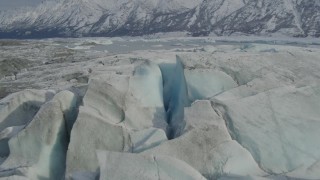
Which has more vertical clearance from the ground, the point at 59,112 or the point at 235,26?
the point at 59,112

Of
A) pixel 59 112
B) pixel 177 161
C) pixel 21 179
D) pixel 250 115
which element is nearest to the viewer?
pixel 177 161

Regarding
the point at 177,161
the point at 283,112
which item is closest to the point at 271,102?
the point at 283,112

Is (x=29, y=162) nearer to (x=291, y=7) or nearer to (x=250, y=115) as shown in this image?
(x=250, y=115)

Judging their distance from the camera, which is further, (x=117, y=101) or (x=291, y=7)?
(x=291, y=7)

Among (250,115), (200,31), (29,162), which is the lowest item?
(200,31)

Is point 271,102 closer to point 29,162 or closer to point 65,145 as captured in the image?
point 65,145

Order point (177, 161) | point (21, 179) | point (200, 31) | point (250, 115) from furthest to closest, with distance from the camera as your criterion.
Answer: point (200, 31), point (250, 115), point (21, 179), point (177, 161)

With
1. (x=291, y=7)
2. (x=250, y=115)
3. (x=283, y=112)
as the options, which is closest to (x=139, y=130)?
(x=250, y=115)
